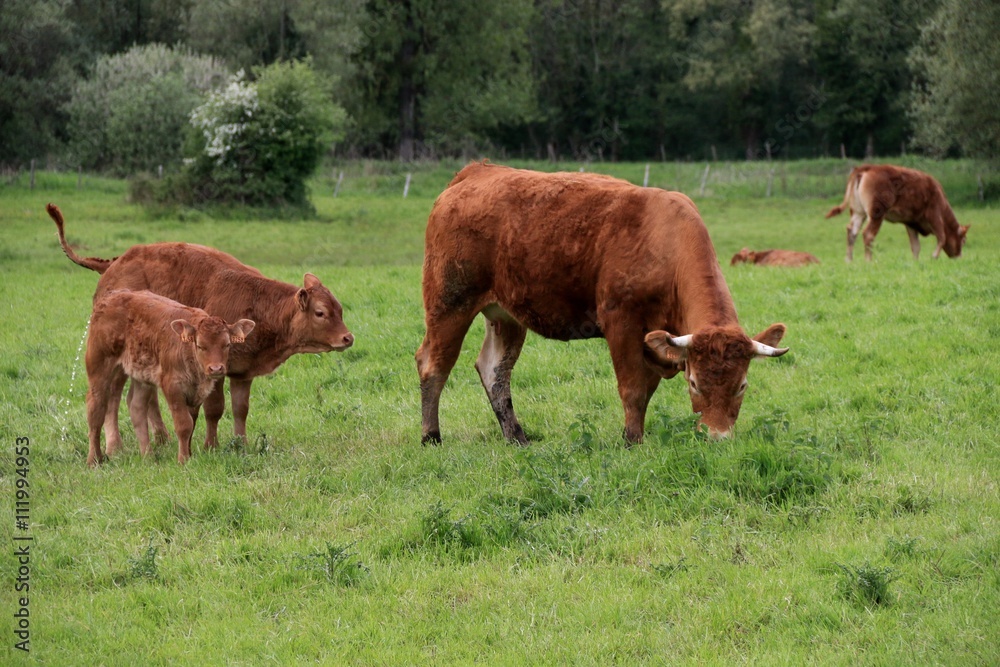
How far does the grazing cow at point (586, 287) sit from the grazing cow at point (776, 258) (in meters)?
11.7

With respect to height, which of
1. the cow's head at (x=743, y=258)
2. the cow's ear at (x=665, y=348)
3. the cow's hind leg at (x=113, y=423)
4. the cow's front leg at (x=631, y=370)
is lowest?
the cow's head at (x=743, y=258)

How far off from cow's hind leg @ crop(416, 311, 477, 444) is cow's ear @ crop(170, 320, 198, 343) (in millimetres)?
2025

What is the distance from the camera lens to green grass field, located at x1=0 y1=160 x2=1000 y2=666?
5426 millimetres

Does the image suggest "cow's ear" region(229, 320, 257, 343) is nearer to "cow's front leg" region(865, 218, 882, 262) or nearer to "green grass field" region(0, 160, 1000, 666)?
"green grass field" region(0, 160, 1000, 666)

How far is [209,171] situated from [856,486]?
2883 centimetres

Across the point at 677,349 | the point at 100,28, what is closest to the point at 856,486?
the point at 677,349

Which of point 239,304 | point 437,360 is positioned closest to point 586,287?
point 437,360

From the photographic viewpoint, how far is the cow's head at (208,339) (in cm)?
820

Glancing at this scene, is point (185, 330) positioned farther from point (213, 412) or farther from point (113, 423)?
point (113, 423)

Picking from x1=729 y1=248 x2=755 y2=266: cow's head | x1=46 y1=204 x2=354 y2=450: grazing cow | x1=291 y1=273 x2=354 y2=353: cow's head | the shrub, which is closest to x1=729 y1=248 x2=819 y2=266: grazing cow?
x1=729 y1=248 x2=755 y2=266: cow's head

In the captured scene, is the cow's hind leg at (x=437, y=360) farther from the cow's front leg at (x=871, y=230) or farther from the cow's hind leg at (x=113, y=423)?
the cow's front leg at (x=871, y=230)

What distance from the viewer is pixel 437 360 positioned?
938cm

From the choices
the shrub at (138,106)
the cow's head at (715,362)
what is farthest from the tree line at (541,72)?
the cow's head at (715,362)

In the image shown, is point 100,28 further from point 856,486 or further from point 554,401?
point 856,486
